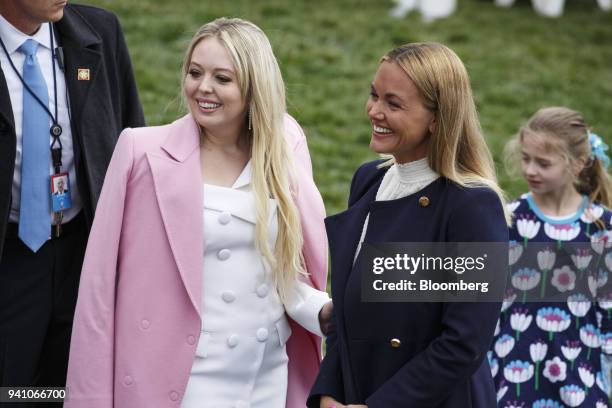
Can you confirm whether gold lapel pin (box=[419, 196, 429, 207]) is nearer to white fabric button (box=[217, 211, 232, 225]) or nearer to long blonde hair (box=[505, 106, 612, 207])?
white fabric button (box=[217, 211, 232, 225])

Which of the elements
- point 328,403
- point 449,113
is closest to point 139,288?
point 328,403

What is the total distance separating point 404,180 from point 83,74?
1.35 m

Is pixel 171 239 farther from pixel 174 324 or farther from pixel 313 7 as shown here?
pixel 313 7

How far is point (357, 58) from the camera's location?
941cm

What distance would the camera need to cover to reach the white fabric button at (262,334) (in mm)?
3495

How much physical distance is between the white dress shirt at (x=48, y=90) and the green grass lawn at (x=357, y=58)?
3499 mm

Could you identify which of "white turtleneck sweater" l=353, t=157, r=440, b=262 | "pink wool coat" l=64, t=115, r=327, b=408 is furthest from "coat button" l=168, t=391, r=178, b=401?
"white turtleneck sweater" l=353, t=157, r=440, b=262

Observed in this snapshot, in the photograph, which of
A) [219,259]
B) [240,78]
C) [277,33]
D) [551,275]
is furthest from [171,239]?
[277,33]

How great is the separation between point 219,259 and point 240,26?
0.75 metres

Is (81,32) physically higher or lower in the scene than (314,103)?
higher

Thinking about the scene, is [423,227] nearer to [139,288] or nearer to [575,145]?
[139,288]

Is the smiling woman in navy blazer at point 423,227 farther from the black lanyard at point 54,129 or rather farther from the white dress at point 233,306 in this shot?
the black lanyard at point 54,129

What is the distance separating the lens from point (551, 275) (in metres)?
4.75

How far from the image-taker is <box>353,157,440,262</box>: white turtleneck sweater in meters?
3.11
